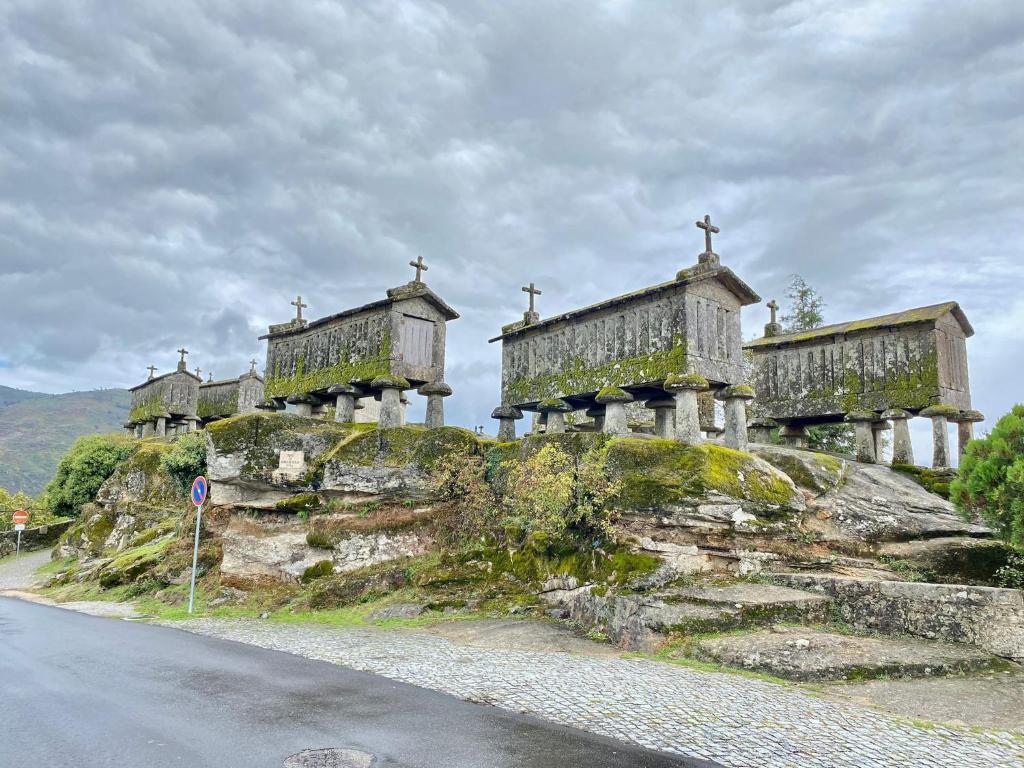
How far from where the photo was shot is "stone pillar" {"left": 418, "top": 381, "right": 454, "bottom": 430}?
64.0ft

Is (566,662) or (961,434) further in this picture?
(961,434)

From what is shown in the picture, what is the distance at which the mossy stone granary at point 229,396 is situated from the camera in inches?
1342

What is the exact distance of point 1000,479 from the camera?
424 inches

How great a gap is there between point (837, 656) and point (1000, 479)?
14.6 ft

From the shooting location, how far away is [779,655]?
31.0 feet

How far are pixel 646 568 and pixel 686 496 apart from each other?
5.55 feet

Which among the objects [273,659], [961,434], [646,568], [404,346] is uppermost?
[404,346]

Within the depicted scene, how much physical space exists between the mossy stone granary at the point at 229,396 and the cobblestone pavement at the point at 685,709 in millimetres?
25424

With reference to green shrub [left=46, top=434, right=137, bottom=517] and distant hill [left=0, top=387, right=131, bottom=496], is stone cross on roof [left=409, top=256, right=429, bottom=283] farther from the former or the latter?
distant hill [left=0, top=387, right=131, bottom=496]

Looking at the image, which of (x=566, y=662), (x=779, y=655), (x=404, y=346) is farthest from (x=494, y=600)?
(x=404, y=346)

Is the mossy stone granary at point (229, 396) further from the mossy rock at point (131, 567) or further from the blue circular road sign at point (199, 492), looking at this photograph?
the blue circular road sign at point (199, 492)

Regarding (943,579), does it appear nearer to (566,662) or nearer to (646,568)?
(646,568)

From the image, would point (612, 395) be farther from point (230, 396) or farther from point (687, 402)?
point (230, 396)

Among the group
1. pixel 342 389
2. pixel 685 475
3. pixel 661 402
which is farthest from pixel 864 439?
pixel 342 389
